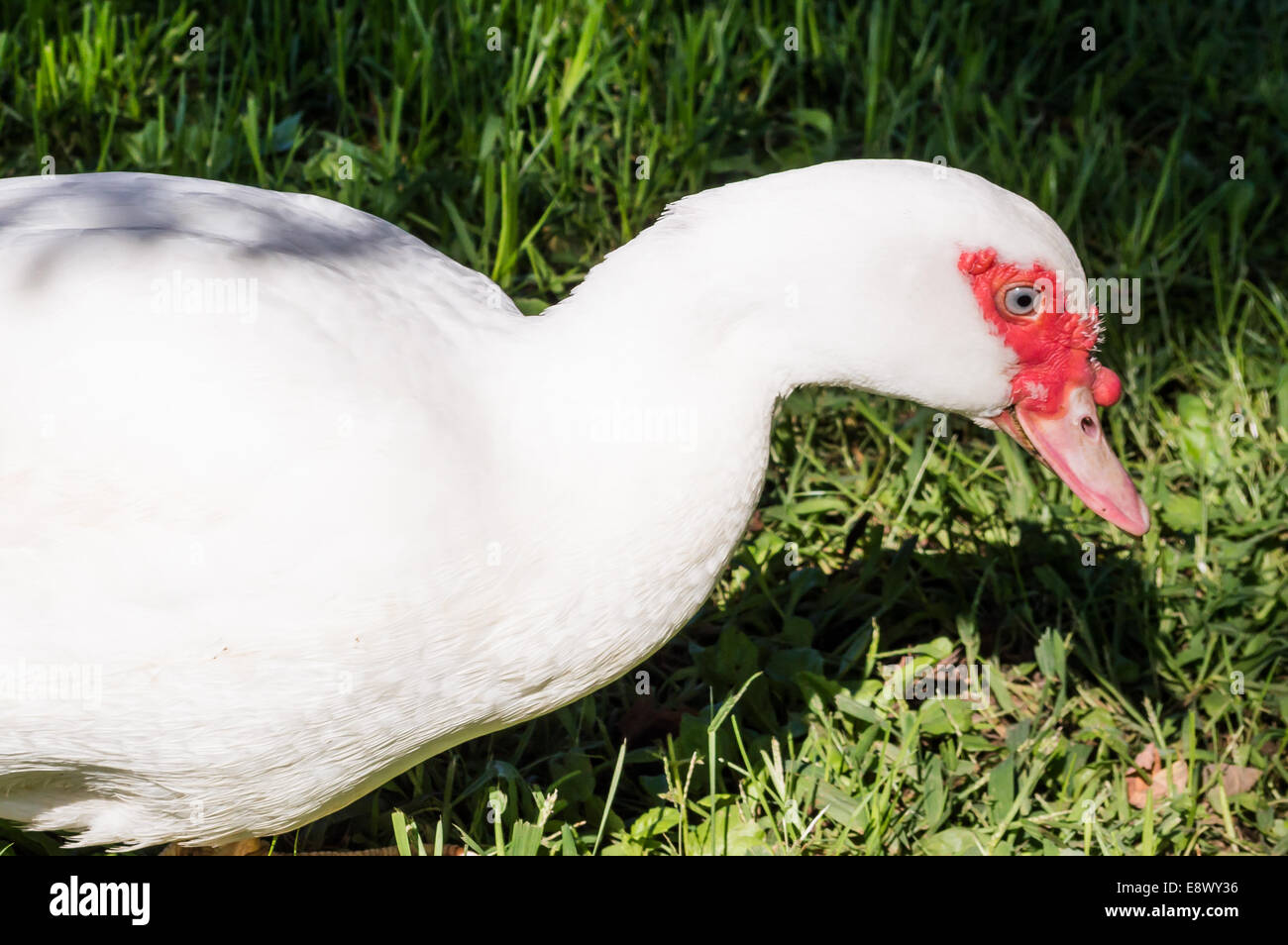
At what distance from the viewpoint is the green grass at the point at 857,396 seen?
295 cm

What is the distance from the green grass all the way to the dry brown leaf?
4cm

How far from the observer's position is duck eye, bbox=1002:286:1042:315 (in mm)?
2135

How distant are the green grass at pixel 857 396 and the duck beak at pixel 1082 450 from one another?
74 centimetres

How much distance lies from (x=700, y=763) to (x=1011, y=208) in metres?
1.38

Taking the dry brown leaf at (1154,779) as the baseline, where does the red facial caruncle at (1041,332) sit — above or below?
above

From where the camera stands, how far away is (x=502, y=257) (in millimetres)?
3789

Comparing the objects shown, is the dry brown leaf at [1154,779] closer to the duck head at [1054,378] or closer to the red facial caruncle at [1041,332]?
the duck head at [1054,378]
